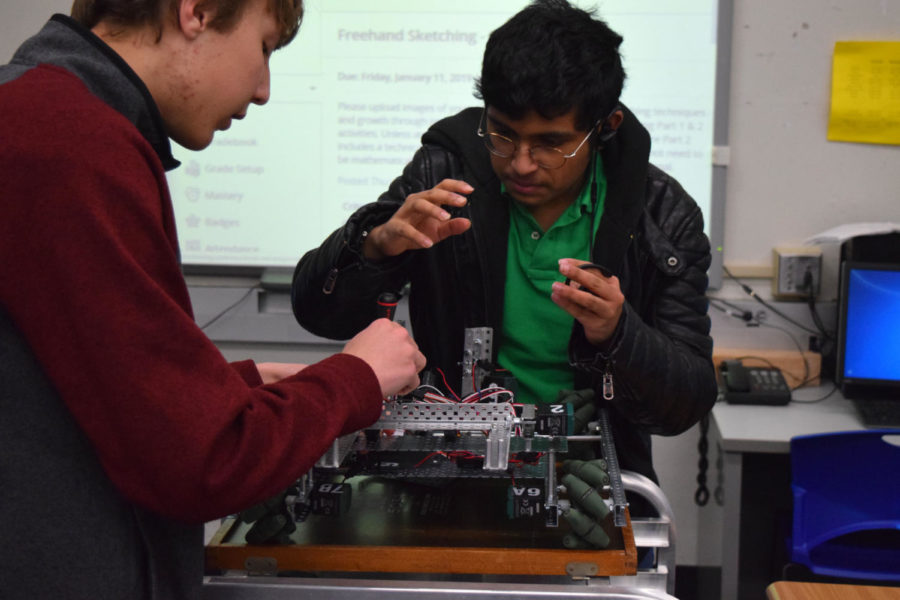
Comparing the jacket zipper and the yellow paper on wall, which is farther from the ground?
the yellow paper on wall

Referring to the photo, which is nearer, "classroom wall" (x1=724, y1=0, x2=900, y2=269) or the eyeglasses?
the eyeglasses

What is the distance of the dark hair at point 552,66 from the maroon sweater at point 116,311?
28.4 inches

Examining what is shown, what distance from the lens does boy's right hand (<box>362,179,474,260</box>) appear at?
4.41 feet

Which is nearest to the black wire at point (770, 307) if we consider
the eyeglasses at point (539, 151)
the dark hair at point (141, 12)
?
the eyeglasses at point (539, 151)

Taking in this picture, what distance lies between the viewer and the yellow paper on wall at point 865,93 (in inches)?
105

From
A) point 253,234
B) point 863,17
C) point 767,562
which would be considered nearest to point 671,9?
point 863,17

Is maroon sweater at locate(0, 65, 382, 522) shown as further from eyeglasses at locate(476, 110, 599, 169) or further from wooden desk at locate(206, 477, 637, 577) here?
eyeglasses at locate(476, 110, 599, 169)

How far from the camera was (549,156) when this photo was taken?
1504mm

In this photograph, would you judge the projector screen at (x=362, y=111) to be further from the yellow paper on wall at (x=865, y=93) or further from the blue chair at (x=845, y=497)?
the blue chair at (x=845, y=497)

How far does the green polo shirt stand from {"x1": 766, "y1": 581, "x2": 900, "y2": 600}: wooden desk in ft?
1.66

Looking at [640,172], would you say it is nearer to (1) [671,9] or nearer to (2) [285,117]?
(1) [671,9]

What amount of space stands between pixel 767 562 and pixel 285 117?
7.19 feet

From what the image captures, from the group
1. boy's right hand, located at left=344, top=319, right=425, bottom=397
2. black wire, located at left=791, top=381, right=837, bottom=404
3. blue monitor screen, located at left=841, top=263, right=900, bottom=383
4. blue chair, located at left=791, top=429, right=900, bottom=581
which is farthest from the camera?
black wire, located at left=791, top=381, right=837, bottom=404

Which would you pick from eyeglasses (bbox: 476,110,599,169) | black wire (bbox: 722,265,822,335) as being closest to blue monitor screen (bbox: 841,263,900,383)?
black wire (bbox: 722,265,822,335)
